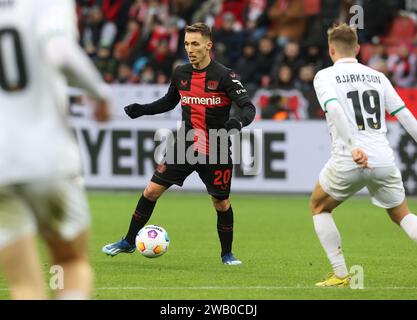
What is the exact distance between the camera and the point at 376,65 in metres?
17.9

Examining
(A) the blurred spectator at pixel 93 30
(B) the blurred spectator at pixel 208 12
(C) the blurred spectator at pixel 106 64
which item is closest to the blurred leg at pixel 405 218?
(C) the blurred spectator at pixel 106 64

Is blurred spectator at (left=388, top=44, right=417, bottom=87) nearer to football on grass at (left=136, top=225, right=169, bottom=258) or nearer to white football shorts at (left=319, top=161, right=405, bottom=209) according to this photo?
football on grass at (left=136, top=225, right=169, bottom=258)

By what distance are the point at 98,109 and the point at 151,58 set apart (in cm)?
1566

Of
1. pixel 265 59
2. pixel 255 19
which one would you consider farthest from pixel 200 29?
pixel 255 19

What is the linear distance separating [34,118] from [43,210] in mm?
428

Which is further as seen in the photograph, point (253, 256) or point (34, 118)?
point (253, 256)

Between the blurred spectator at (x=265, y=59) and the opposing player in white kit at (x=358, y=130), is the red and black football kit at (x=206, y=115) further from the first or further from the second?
the blurred spectator at (x=265, y=59)

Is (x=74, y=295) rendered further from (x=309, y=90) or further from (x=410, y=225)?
(x=309, y=90)

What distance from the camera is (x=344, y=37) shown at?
7.65 metres

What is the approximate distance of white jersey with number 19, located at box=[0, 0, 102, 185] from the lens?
4.54 m

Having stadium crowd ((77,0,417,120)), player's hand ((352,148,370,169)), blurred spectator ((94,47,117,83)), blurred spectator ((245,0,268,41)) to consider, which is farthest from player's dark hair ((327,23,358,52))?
blurred spectator ((94,47,117,83))

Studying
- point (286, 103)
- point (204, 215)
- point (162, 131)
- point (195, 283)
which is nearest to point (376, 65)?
point (286, 103)

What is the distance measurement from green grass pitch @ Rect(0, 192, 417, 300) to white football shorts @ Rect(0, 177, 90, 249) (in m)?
2.65
